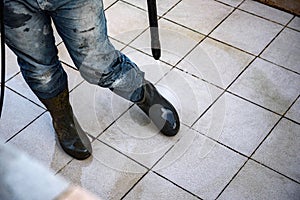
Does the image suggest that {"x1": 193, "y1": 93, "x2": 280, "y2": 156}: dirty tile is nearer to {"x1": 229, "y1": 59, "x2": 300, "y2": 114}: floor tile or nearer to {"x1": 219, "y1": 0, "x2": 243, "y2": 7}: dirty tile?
{"x1": 229, "y1": 59, "x2": 300, "y2": 114}: floor tile

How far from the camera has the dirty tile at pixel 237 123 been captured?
4.89 ft

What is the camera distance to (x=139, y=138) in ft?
4.98

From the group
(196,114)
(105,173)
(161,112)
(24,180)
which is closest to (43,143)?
(105,173)

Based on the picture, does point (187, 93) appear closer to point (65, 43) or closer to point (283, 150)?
point (283, 150)

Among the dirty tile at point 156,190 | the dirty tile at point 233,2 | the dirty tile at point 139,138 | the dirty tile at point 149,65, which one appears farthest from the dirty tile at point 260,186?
the dirty tile at point 233,2

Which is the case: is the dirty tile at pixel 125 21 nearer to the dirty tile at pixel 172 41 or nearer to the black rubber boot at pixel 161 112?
the dirty tile at pixel 172 41

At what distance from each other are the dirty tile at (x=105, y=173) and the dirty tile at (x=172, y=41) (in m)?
0.42

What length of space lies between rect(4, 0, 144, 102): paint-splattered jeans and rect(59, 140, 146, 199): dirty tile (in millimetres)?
207

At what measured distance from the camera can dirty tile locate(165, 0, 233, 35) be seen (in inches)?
73.1

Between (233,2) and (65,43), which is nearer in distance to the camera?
(65,43)

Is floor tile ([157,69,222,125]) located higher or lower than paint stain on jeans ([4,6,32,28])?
lower

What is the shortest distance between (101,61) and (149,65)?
49cm

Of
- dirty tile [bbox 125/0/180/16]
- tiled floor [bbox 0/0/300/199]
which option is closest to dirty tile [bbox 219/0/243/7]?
tiled floor [bbox 0/0/300/199]

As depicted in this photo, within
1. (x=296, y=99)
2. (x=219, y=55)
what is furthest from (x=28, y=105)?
(x=296, y=99)
